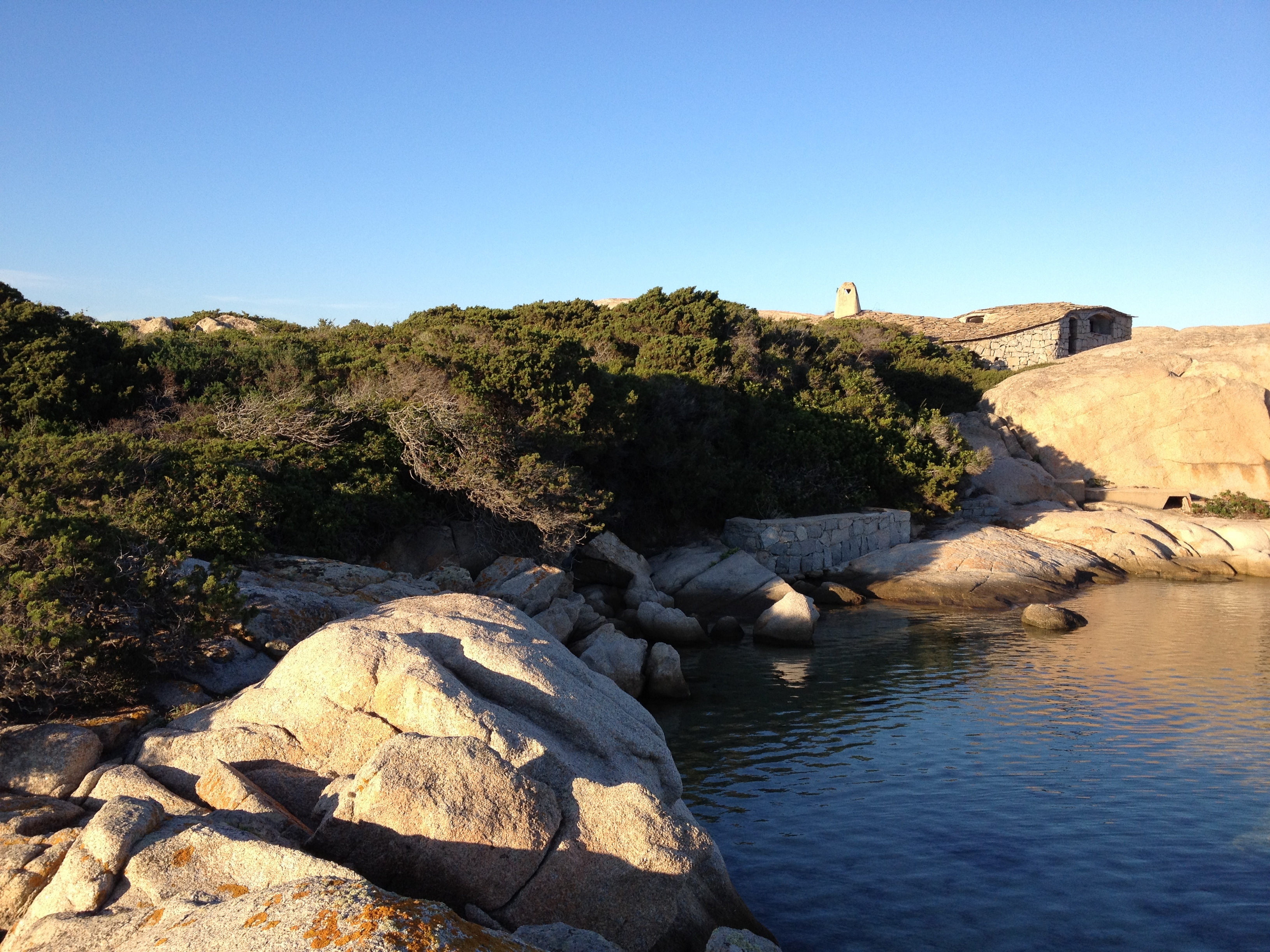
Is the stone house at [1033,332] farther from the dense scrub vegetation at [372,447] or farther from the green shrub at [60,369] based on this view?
the green shrub at [60,369]

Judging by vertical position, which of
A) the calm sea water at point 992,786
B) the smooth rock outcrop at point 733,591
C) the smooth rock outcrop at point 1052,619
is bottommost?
the calm sea water at point 992,786

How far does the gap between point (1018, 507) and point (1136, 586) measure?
7444 millimetres

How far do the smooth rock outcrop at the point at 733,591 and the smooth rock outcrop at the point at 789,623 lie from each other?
2144 millimetres

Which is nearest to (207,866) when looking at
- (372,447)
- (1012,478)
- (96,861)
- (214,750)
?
(96,861)

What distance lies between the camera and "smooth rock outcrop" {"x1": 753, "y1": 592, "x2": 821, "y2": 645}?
20797mm

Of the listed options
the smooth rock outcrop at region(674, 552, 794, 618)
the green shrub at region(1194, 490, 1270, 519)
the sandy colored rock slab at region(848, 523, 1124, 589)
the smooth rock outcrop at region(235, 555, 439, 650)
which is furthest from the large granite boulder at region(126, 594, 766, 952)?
the green shrub at region(1194, 490, 1270, 519)

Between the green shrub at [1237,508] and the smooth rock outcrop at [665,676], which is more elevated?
the green shrub at [1237,508]

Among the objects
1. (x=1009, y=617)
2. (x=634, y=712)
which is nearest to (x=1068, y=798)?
(x=634, y=712)

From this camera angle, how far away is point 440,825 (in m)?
6.22

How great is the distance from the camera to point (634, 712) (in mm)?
9328

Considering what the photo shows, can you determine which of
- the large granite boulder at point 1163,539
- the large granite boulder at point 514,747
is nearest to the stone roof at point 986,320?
the large granite boulder at point 1163,539

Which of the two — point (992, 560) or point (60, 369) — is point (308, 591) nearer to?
point (60, 369)

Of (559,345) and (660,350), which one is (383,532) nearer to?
(559,345)

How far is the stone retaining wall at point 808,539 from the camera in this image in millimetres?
28438
